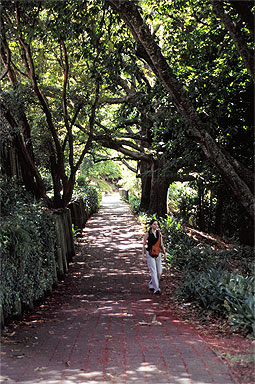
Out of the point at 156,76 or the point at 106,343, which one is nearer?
the point at 106,343

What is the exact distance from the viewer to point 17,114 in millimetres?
11773

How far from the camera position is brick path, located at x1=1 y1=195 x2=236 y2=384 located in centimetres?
429

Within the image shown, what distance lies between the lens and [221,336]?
587 centimetres

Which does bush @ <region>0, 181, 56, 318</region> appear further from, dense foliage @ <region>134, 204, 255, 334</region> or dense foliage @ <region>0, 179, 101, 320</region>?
dense foliage @ <region>134, 204, 255, 334</region>

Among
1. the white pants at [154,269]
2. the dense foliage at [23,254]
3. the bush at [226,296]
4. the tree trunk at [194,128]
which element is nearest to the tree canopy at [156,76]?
the tree trunk at [194,128]

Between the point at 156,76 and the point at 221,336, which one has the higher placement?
the point at 156,76

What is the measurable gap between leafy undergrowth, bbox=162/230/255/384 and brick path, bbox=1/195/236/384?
0.14 meters

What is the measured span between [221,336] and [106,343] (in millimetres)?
1619

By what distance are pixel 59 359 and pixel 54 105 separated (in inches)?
437

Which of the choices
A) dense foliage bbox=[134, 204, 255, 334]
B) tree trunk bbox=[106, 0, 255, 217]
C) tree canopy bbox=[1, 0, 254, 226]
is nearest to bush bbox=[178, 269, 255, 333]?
dense foliage bbox=[134, 204, 255, 334]

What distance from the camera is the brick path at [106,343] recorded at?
169 inches

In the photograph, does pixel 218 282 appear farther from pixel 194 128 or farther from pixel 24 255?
pixel 24 255

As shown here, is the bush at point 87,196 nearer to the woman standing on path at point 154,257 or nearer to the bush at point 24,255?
the woman standing on path at point 154,257

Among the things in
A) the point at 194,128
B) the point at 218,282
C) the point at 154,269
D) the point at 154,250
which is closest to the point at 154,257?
the point at 154,250
